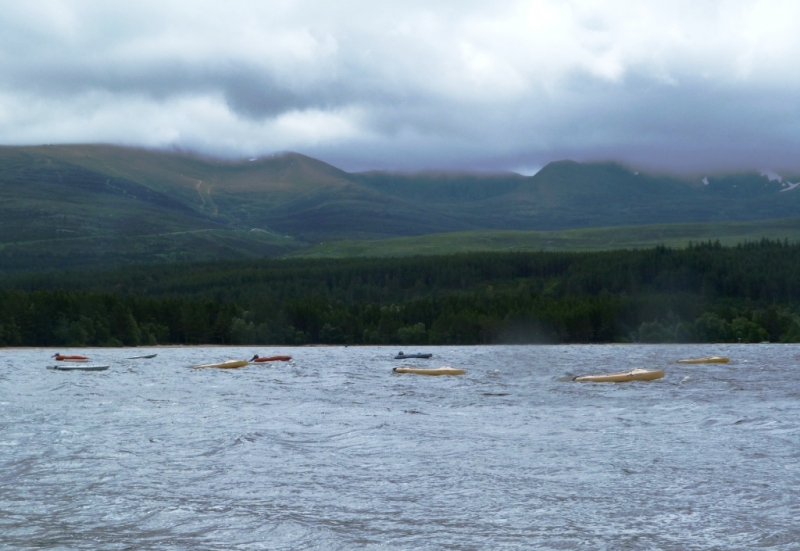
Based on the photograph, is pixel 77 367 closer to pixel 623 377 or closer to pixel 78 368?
pixel 78 368

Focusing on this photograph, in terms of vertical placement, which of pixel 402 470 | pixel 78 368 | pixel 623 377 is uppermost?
pixel 402 470

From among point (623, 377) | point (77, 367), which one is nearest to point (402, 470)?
point (623, 377)

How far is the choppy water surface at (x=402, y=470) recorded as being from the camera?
27.2 meters

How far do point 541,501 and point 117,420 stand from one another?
3102cm

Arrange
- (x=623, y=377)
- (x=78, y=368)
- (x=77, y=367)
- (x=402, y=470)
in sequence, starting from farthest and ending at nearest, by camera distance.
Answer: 1. (x=78, y=368)
2. (x=77, y=367)
3. (x=623, y=377)
4. (x=402, y=470)

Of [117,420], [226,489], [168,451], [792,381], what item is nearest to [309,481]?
[226,489]

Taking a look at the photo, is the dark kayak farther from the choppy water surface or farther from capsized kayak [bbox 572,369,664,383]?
capsized kayak [bbox 572,369,664,383]

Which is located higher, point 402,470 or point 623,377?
point 402,470

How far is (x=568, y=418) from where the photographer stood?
54438mm

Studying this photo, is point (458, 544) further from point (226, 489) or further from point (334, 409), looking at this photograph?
point (334, 409)

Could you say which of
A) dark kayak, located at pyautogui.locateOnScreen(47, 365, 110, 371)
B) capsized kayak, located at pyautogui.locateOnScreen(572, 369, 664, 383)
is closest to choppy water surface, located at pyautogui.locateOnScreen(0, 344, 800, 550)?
capsized kayak, located at pyautogui.locateOnScreen(572, 369, 664, 383)

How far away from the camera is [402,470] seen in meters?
37.2

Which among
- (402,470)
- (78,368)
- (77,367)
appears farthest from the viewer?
(78,368)

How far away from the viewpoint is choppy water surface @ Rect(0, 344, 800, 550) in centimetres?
2719
